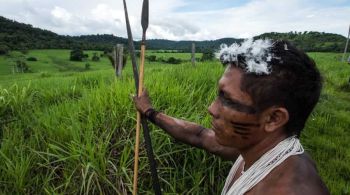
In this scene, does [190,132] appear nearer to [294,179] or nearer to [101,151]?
[101,151]

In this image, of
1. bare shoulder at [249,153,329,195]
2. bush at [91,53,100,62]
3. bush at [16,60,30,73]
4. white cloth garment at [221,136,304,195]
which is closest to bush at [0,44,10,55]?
bush at [16,60,30,73]

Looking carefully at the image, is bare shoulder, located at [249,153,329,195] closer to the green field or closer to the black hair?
the black hair

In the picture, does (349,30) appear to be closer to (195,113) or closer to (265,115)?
(195,113)

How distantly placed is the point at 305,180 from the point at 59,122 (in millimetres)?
2907

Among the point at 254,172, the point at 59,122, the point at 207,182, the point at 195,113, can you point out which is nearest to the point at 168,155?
the point at 207,182

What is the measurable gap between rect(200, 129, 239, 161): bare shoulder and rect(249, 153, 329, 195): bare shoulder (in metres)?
0.79

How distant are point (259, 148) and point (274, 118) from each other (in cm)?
18

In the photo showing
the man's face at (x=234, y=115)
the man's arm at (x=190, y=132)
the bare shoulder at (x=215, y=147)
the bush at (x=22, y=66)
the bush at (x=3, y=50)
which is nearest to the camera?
the man's face at (x=234, y=115)

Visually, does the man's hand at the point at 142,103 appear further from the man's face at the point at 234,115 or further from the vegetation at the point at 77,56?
the vegetation at the point at 77,56

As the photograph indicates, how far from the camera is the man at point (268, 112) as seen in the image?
160 cm

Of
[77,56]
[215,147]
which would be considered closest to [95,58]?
[77,56]

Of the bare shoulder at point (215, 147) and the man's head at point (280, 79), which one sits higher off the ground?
the man's head at point (280, 79)

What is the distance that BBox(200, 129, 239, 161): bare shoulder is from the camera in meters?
2.48

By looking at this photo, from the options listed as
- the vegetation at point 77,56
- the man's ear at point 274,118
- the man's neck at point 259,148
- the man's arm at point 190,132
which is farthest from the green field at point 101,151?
the vegetation at point 77,56
